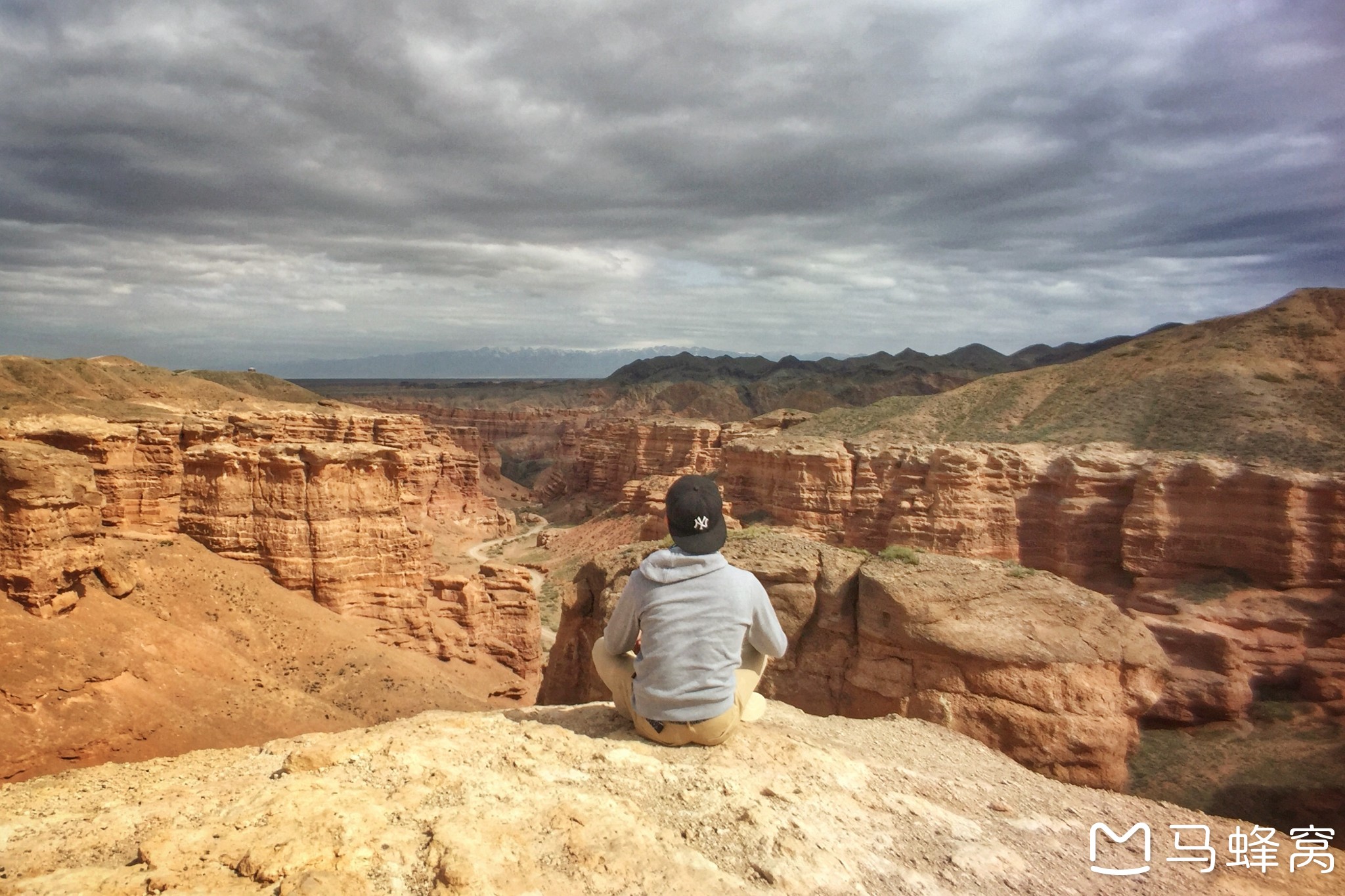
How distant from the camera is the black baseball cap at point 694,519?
18.5 feet

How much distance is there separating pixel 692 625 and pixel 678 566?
46 centimetres

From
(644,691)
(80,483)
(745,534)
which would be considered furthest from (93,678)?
(644,691)

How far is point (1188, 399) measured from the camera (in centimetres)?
3331

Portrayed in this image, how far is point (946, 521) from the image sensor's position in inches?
1236

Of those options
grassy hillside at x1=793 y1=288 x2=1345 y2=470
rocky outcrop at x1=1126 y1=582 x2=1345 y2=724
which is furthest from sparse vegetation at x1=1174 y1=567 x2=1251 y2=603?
grassy hillside at x1=793 y1=288 x2=1345 y2=470

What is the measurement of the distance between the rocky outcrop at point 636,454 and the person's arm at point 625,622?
143 feet

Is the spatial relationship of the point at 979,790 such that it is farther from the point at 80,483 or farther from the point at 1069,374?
the point at 1069,374

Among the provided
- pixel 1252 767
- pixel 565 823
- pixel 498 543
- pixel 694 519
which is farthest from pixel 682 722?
pixel 498 543

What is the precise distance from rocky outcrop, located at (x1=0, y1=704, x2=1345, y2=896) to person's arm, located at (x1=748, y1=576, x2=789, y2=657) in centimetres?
82

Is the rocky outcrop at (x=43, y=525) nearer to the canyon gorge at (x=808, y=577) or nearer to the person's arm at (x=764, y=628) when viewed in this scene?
the canyon gorge at (x=808, y=577)

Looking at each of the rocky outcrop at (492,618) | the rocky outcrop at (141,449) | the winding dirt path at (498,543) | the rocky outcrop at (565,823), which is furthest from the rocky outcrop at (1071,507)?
the rocky outcrop at (565,823)

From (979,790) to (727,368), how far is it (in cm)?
13184

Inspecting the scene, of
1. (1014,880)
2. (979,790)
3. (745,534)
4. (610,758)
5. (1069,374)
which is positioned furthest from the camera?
(1069,374)

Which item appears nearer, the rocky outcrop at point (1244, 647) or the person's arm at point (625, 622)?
the person's arm at point (625, 622)
